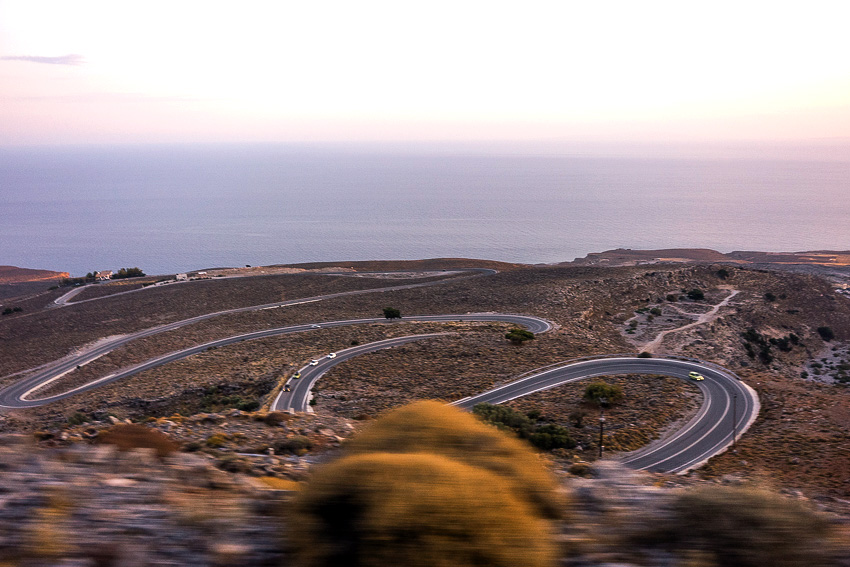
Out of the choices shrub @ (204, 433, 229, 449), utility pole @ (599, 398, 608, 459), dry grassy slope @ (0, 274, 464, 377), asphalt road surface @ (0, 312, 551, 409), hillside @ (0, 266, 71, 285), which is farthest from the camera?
hillside @ (0, 266, 71, 285)

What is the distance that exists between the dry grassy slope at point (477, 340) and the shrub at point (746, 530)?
10839 mm

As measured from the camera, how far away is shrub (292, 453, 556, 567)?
11.9 ft

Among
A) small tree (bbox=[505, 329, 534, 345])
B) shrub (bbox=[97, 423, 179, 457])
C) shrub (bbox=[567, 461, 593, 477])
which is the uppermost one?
shrub (bbox=[97, 423, 179, 457])

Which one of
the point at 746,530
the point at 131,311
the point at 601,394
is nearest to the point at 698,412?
the point at 601,394

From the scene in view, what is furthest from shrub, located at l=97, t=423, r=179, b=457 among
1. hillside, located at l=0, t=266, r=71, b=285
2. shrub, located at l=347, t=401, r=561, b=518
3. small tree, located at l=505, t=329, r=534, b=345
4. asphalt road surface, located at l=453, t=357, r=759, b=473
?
hillside, located at l=0, t=266, r=71, b=285

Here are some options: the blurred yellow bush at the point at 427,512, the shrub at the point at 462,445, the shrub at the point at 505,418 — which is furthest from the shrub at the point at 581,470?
the shrub at the point at 505,418

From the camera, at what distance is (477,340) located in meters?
35.2

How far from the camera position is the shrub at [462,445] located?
Result: 4.84 meters

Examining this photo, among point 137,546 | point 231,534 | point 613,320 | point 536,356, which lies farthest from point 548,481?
point 613,320

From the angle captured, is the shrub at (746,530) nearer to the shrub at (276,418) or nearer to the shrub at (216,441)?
the shrub at (216,441)

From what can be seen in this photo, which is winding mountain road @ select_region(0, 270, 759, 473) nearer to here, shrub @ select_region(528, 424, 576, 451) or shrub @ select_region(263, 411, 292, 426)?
shrub @ select_region(528, 424, 576, 451)

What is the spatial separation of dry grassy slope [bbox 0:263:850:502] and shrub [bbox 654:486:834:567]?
10839 mm

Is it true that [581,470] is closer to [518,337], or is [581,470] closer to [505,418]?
[505,418]

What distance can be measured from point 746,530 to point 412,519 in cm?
278
